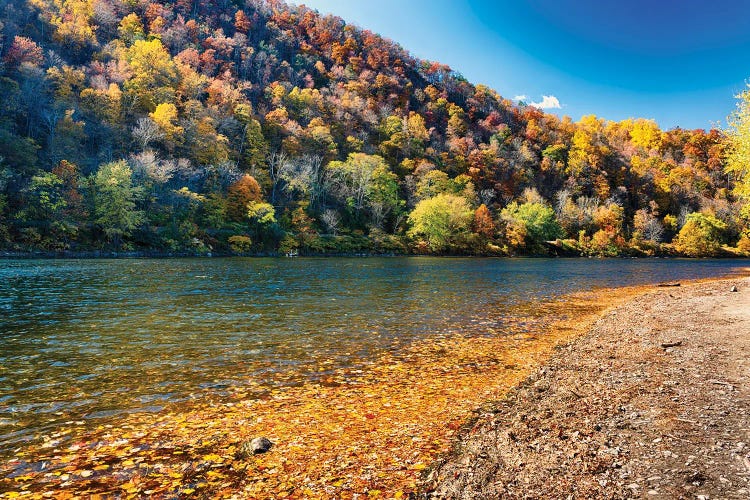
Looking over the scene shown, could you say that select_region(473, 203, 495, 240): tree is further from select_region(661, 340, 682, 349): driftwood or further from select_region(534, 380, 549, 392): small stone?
select_region(534, 380, 549, 392): small stone

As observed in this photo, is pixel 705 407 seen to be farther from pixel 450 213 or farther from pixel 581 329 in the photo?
pixel 450 213

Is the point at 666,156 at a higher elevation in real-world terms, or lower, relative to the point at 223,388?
higher

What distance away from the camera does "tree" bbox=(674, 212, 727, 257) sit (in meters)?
116

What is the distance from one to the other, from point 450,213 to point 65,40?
367ft

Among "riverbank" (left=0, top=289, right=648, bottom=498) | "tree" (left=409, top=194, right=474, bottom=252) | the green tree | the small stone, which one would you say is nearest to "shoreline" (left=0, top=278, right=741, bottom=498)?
"riverbank" (left=0, top=289, right=648, bottom=498)

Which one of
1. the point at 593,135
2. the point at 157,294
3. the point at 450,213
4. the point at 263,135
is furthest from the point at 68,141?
the point at 593,135

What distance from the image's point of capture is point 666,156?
18750 centimetres

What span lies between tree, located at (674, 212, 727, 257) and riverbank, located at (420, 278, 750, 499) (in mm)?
126995

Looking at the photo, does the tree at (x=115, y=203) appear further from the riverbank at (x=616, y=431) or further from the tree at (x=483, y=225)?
the tree at (x=483, y=225)

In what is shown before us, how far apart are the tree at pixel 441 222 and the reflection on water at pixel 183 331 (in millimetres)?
61142

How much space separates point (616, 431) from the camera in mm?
7809

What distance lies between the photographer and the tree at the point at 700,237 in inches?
4564

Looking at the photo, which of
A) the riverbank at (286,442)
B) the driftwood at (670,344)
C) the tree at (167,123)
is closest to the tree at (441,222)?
the tree at (167,123)

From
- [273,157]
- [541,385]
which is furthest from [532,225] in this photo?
[541,385]
